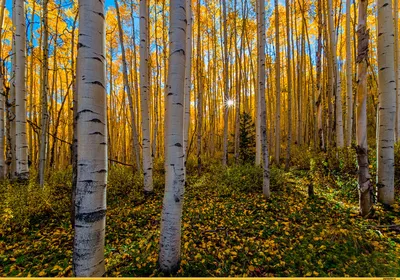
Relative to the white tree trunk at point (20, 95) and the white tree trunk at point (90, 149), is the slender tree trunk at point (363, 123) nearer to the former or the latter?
the white tree trunk at point (90, 149)

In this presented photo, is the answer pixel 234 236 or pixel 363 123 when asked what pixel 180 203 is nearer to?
pixel 234 236

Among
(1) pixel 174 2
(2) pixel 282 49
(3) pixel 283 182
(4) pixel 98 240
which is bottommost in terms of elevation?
(3) pixel 283 182

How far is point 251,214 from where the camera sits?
3.65m

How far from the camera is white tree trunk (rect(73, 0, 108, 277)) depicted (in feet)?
4.49

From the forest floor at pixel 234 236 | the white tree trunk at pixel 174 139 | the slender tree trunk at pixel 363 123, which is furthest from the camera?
the slender tree trunk at pixel 363 123

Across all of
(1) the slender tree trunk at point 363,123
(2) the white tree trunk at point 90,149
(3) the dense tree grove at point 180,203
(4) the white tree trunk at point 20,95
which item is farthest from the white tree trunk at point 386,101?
(4) the white tree trunk at point 20,95

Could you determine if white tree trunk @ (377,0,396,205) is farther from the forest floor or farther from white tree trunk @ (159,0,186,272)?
white tree trunk @ (159,0,186,272)

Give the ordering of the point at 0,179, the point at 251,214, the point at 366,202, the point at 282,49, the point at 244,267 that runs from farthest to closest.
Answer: the point at 282,49 < the point at 0,179 < the point at 251,214 < the point at 366,202 < the point at 244,267

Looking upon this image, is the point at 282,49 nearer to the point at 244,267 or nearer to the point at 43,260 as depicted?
the point at 244,267

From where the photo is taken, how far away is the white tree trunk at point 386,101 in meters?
3.16

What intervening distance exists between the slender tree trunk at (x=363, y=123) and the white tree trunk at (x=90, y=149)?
3.68 meters

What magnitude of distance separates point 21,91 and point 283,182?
651cm

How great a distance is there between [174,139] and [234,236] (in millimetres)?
1795

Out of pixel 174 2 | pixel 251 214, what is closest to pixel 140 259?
pixel 251 214
